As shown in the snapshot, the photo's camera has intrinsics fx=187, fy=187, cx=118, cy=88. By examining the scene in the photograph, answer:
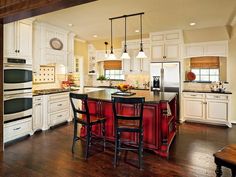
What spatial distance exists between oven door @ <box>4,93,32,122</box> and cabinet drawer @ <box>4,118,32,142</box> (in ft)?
0.38

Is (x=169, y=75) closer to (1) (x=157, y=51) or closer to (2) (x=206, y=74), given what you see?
(1) (x=157, y=51)

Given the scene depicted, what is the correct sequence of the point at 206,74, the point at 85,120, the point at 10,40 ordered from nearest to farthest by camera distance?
the point at 85,120
the point at 10,40
the point at 206,74

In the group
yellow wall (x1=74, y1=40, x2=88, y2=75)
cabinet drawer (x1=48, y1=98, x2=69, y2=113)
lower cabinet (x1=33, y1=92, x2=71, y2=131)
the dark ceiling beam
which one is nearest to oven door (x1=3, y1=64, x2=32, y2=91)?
lower cabinet (x1=33, y1=92, x2=71, y2=131)

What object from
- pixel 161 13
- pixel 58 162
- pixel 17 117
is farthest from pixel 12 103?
pixel 161 13

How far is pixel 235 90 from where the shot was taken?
5.32 meters

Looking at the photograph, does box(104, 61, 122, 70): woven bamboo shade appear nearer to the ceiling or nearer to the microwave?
the ceiling

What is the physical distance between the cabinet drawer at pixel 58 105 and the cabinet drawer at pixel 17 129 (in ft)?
2.36

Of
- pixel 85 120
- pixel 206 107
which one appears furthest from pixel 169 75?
pixel 85 120

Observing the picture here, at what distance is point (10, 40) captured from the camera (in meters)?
3.81

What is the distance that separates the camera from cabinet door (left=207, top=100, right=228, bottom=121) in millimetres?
5105

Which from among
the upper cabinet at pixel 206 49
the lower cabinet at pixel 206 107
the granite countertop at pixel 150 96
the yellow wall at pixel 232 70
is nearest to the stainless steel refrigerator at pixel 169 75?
the lower cabinet at pixel 206 107

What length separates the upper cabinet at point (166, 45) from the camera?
18.1ft

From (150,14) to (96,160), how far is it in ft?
10.5

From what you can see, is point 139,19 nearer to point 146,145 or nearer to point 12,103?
point 146,145
